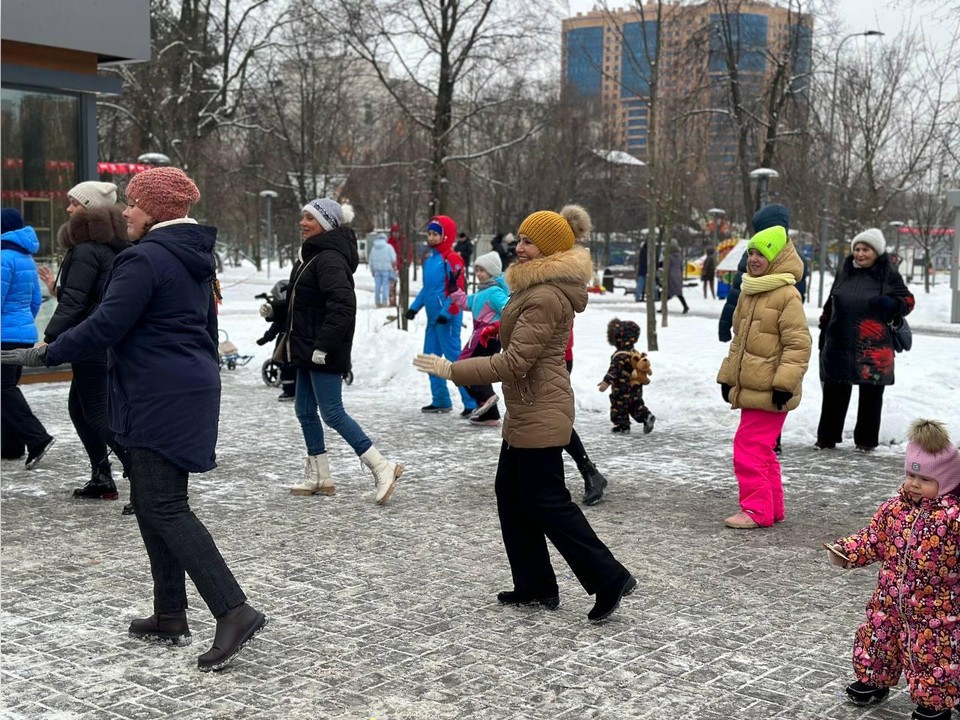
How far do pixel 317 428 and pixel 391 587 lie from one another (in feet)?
7.70

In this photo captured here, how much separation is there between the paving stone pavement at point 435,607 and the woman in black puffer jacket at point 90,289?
0.33 m

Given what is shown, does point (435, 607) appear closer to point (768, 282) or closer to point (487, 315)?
point (768, 282)

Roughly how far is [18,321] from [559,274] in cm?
509

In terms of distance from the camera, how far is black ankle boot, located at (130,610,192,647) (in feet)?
16.7

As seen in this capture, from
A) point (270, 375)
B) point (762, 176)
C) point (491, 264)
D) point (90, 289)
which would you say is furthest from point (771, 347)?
point (762, 176)

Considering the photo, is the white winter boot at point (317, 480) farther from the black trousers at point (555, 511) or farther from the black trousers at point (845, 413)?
the black trousers at point (845, 413)

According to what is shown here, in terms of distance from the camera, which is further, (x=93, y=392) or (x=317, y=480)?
(x=317, y=480)

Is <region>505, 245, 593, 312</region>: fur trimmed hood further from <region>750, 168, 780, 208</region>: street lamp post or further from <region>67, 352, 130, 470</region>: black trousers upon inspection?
<region>750, 168, 780, 208</region>: street lamp post

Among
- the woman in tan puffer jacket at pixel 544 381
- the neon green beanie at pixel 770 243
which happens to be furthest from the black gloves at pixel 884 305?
the woman in tan puffer jacket at pixel 544 381

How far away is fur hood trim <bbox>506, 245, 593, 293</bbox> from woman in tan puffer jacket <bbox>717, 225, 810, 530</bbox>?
207 cm

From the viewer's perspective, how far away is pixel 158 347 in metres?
4.79

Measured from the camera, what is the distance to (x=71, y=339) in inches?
187

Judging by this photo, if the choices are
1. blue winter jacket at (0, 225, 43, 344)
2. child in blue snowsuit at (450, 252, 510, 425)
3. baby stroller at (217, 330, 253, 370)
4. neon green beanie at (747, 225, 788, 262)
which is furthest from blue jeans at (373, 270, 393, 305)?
neon green beanie at (747, 225, 788, 262)

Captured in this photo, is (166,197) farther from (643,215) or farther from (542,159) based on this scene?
(643,215)
